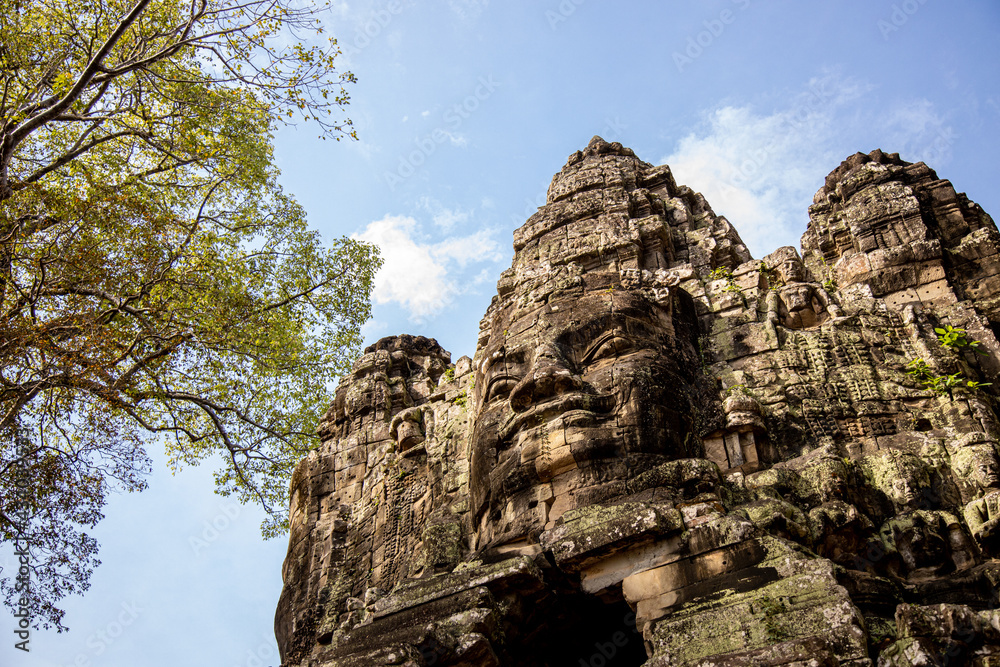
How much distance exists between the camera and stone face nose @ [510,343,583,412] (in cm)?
1141

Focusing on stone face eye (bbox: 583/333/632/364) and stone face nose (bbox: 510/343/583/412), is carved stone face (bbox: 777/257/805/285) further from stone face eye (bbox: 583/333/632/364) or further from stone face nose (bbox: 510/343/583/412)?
stone face nose (bbox: 510/343/583/412)

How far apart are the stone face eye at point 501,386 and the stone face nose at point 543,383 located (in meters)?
0.54

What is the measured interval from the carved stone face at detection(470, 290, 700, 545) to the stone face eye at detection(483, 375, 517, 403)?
0.05 feet

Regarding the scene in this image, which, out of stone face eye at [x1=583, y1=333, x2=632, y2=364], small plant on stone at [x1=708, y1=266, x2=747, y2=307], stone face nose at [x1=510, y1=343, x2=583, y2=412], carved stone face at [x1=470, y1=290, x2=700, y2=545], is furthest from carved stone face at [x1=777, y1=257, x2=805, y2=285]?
stone face nose at [x1=510, y1=343, x2=583, y2=412]

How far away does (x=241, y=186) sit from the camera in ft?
48.3

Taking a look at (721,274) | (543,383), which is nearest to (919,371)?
(721,274)

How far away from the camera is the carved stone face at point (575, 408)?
34.7 feet

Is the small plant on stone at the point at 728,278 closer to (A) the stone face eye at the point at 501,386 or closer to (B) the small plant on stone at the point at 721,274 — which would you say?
(B) the small plant on stone at the point at 721,274

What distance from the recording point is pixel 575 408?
11.2 metres

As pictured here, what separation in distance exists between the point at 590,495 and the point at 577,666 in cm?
220

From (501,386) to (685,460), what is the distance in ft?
10.8

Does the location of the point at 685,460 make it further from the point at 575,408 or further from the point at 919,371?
the point at 919,371

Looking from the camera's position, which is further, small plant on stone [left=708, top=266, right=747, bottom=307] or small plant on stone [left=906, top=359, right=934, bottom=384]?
small plant on stone [left=708, top=266, right=747, bottom=307]

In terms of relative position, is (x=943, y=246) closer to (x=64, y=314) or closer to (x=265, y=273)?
(x=265, y=273)
